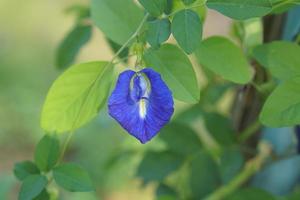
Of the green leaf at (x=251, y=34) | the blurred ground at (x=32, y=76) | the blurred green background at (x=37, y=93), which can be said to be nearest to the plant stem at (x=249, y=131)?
the green leaf at (x=251, y=34)

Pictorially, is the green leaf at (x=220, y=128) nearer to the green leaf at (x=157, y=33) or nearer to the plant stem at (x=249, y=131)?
the plant stem at (x=249, y=131)

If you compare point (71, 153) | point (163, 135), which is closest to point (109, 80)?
point (163, 135)

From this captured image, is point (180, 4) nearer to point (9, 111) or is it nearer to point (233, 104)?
point (233, 104)

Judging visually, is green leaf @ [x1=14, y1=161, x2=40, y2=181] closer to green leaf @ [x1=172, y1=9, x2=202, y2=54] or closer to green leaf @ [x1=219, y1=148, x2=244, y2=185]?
green leaf @ [x1=172, y1=9, x2=202, y2=54]

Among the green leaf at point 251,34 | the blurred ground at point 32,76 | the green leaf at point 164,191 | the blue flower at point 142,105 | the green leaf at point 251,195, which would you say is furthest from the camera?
the blurred ground at point 32,76

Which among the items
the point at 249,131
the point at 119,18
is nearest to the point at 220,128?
the point at 249,131

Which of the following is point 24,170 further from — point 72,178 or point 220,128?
point 220,128
